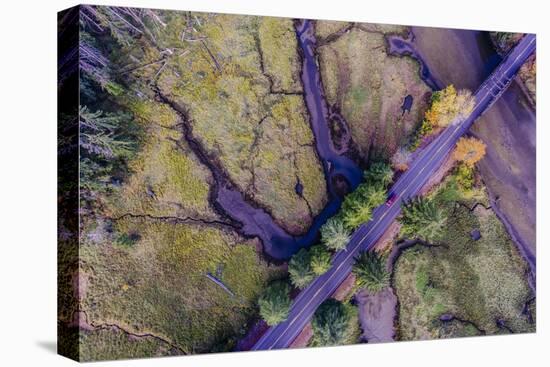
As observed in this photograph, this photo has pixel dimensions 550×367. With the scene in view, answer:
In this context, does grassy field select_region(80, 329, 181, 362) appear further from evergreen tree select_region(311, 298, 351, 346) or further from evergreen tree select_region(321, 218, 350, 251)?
evergreen tree select_region(321, 218, 350, 251)

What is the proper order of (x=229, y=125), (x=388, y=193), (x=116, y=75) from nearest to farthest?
(x=116, y=75)
(x=229, y=125)
(x=388, y=193)

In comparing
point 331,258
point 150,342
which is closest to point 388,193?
point 331,258

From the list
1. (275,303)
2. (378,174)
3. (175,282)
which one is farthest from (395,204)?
(175,282)

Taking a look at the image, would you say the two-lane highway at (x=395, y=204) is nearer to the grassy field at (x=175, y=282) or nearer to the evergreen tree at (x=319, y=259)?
the evergreen tree at (x=319, y=259)

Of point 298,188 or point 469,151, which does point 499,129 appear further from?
point 298,188

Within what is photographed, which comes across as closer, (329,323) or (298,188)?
(329,323)

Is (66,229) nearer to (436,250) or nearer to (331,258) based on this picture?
(331,258)
